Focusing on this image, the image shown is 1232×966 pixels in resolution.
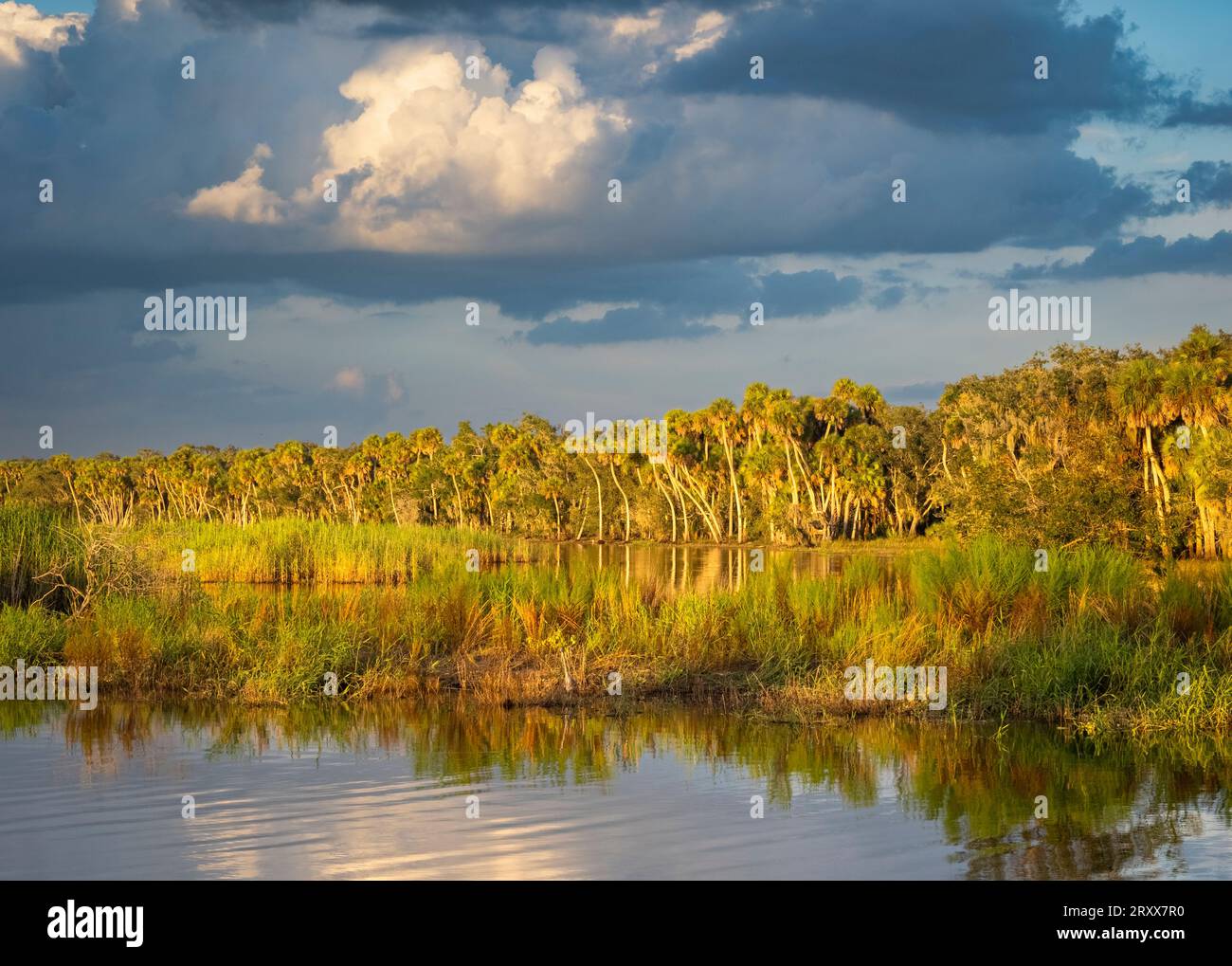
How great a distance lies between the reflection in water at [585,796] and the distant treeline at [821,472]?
11667 millimetres

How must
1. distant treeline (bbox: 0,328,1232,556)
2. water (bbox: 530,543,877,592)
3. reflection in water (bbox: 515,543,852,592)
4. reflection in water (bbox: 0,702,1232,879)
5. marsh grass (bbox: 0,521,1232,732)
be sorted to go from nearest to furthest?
reflection in water (bbox: 0,702,1232,879) < marsh grass (bbox: 0,521,1232,732) < water (bbox: 530,543,877,592) < reflection in water (bbox: 515,543,852,592) < distant treeline (bbox: 0,328,1232,556)

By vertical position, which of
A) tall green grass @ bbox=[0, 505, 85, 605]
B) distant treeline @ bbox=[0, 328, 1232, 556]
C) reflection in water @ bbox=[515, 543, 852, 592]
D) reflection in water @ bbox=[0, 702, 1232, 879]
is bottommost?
reflection in water @ bbox=[0, 702, 1232, 879]

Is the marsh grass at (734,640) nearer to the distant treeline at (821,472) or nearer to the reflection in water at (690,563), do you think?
the reflection in water at (690,563)

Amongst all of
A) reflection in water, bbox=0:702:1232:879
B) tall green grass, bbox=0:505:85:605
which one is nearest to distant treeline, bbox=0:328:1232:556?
tall green grass, bbox=0:505:85:605

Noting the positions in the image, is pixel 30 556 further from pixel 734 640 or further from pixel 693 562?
pixel 693 562

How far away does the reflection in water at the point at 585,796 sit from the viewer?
8.88 metres

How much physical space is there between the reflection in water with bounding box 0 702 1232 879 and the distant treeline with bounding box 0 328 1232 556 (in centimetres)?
1167

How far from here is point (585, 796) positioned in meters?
10.8

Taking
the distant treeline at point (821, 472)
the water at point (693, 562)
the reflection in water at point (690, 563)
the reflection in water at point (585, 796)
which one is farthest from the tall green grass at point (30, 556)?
the reflection in water at point (690, 563)

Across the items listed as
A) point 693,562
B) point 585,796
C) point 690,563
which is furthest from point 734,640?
point 693,562

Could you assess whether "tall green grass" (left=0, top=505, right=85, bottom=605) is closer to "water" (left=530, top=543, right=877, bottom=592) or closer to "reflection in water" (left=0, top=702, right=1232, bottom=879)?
"reflection in water" (left=0, top=702, right=1232, bottom=879)

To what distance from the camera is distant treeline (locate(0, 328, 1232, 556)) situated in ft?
142

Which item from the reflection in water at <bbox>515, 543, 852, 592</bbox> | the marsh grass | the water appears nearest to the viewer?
the marsh grass
